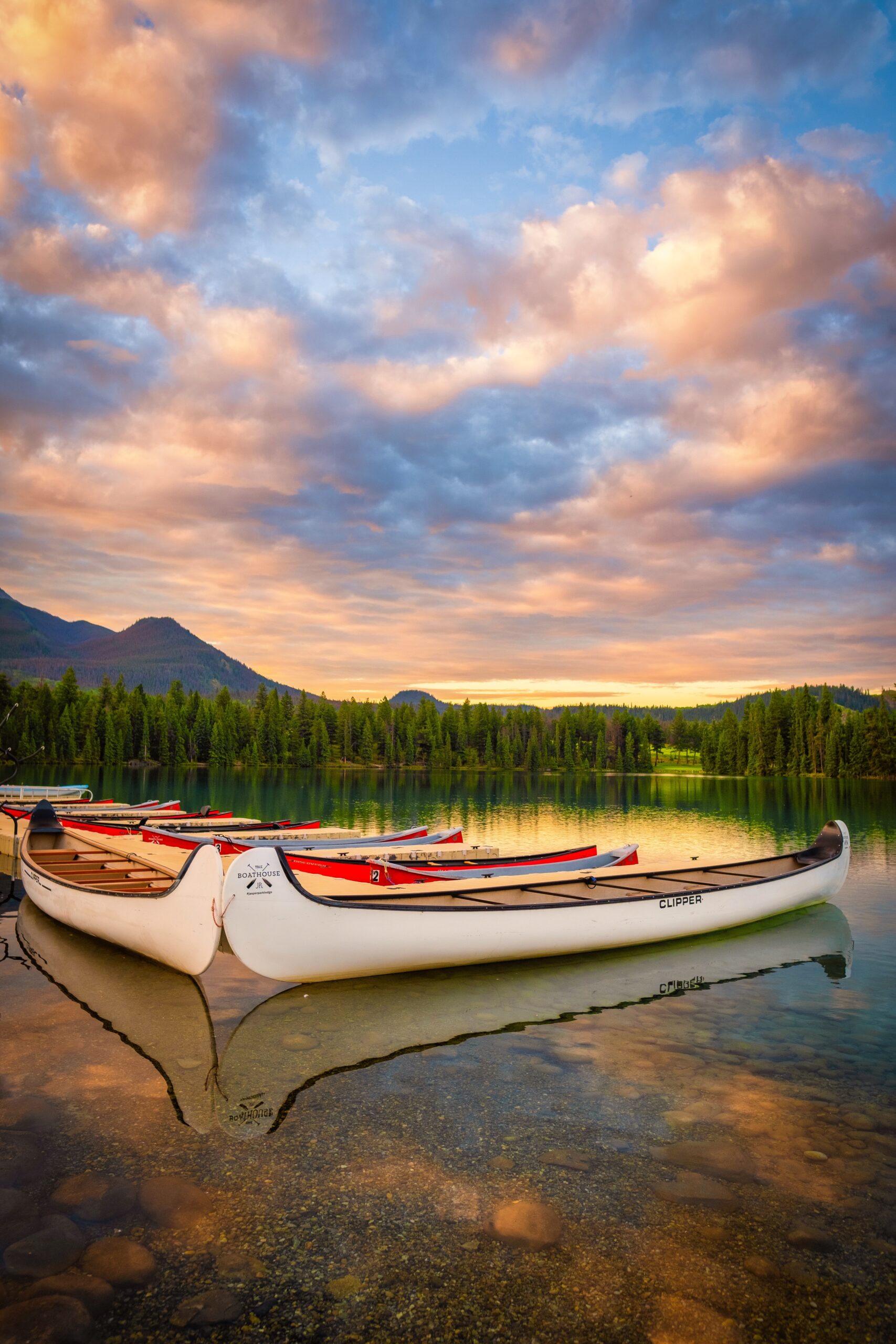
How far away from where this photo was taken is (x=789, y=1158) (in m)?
7.48

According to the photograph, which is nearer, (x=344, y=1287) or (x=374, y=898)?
(x=344, y=1287)

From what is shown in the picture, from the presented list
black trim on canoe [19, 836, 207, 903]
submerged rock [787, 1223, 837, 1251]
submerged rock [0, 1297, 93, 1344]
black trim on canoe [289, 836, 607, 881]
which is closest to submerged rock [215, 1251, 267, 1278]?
submerged rock [0, 1297, 93, 1344]

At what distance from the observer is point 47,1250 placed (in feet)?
19.0

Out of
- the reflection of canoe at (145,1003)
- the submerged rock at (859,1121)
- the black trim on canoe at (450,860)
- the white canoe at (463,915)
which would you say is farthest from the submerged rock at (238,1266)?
the black trim on canoe at (450,860)

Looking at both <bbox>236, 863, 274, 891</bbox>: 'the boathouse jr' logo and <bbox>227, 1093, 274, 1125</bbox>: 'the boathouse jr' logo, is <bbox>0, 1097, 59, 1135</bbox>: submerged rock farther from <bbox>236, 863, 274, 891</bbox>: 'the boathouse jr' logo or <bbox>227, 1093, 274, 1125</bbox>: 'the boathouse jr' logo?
<bbox>236, 863, 274, 891</bbox>: 'the boathouse jr' logo

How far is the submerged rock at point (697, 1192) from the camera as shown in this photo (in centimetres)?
662

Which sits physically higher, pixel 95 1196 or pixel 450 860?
pixel 450 860

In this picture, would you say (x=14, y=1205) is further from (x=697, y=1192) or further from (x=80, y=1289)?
(x=697, y=1192)

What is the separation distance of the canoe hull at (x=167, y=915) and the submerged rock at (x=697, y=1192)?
23.9 feet

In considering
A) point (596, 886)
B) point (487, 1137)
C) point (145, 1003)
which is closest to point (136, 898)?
point (145, 1003)

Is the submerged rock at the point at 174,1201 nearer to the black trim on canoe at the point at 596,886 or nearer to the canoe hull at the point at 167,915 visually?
the canoe hull at the point at 167,915

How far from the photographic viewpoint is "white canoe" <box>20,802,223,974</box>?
1170 centimetres

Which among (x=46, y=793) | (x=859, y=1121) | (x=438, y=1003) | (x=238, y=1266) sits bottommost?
(x=46, y=793)

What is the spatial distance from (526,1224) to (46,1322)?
3615 millimetres
